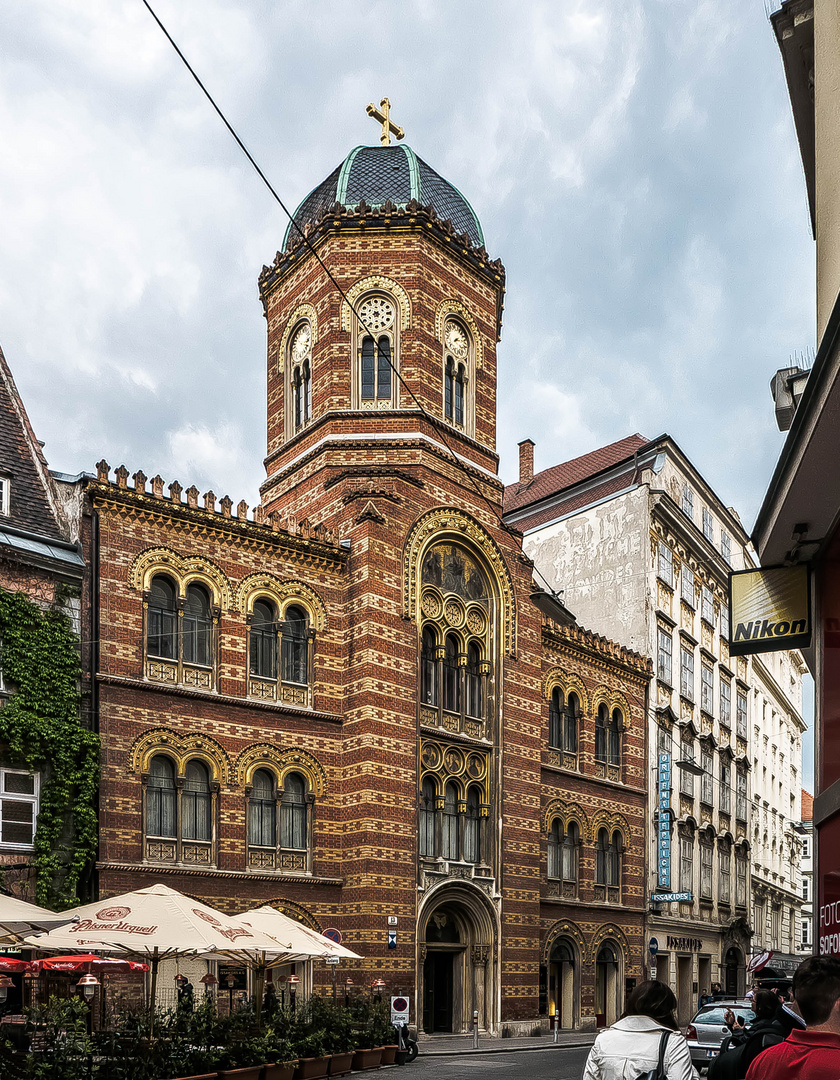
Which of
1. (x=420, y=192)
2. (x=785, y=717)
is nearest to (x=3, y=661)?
(x=420, y=192)

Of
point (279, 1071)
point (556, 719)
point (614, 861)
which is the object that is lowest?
point (279, 1071)

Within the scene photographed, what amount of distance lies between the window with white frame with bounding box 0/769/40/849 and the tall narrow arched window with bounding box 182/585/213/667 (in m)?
4.85

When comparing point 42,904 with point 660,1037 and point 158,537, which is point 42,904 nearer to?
point 158,537

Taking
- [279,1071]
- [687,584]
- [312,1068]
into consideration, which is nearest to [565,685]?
[687,584]

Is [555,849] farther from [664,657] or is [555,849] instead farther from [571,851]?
[664,657]

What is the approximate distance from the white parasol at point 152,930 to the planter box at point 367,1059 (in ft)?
14.9

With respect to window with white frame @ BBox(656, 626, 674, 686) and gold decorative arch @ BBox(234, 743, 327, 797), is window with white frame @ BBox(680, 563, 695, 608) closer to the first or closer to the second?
window with white frame @ BBox(656, 626, 674, 686)

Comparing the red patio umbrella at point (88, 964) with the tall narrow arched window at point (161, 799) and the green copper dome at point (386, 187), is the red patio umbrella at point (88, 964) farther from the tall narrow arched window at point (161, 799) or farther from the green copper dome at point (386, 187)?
the green copper dome at point (386, 187)

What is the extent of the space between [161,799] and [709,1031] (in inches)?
486

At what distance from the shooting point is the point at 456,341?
35.7m

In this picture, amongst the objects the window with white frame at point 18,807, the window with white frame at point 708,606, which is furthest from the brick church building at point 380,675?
the window with white frame at point 708,606

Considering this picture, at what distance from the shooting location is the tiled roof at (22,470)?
83.8 ft

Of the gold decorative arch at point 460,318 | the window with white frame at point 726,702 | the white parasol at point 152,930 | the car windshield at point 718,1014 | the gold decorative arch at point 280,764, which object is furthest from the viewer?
the window with white frame at point 726,702

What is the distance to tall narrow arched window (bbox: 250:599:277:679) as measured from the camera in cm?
2872
